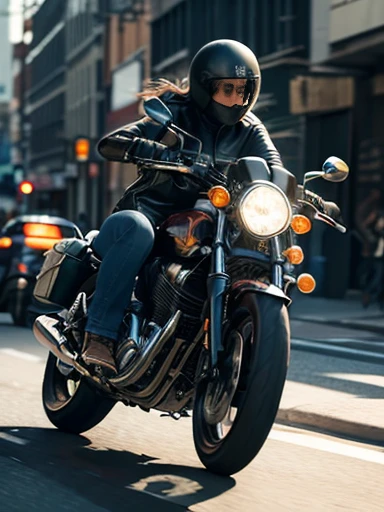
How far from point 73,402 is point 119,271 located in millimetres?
1000

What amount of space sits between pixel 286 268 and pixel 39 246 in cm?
1067

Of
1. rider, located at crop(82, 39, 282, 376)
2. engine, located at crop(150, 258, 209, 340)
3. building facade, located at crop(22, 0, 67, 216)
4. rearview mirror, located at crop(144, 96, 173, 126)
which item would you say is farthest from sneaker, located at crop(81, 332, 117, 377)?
building facade, located at crop(22, 0, 67, 216)

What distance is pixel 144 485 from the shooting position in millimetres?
5617

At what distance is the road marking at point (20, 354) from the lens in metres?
11.3

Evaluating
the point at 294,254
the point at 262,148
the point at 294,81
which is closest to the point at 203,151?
the point at 262,148

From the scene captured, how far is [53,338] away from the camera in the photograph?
260 inches

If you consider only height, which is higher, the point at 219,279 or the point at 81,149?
the point at 81,149

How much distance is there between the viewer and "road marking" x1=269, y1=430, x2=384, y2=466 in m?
6.66

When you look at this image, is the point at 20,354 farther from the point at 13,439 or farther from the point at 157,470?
the point at 157,470

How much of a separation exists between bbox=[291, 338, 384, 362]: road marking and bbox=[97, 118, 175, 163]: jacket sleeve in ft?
22.1

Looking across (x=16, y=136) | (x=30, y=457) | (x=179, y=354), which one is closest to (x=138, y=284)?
(x=179, y=354)

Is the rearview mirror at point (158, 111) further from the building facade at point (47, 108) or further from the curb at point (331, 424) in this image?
the building facade at point (47, 108)

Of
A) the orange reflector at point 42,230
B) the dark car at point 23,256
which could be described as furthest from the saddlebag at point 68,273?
the orange reflector at point 42,230

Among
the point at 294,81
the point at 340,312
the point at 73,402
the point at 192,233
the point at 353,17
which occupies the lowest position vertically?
the point at 340,312
